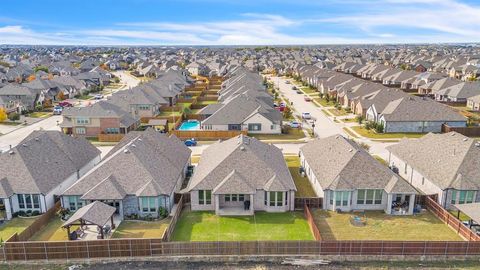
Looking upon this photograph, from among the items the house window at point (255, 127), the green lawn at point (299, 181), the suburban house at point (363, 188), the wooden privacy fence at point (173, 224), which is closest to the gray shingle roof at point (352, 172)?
the suburban house at point (363, 188)

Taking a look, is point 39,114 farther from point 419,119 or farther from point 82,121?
point 419,119

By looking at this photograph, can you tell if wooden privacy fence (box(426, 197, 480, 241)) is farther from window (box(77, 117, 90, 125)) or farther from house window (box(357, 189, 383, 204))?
window (box(77, 117, 90, 125))

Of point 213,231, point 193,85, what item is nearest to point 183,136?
point 213,231

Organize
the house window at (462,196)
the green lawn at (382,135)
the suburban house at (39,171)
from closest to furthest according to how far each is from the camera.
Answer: the suburban house at (39,171) → the house window at (462,196) → the green lawn at (382,135)

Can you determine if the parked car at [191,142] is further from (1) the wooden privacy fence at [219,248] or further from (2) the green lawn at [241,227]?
(1) the wooden privacy fence at [219,248]

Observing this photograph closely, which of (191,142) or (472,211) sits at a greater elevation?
(472,211)

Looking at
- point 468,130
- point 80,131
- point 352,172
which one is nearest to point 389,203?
point 352,172
